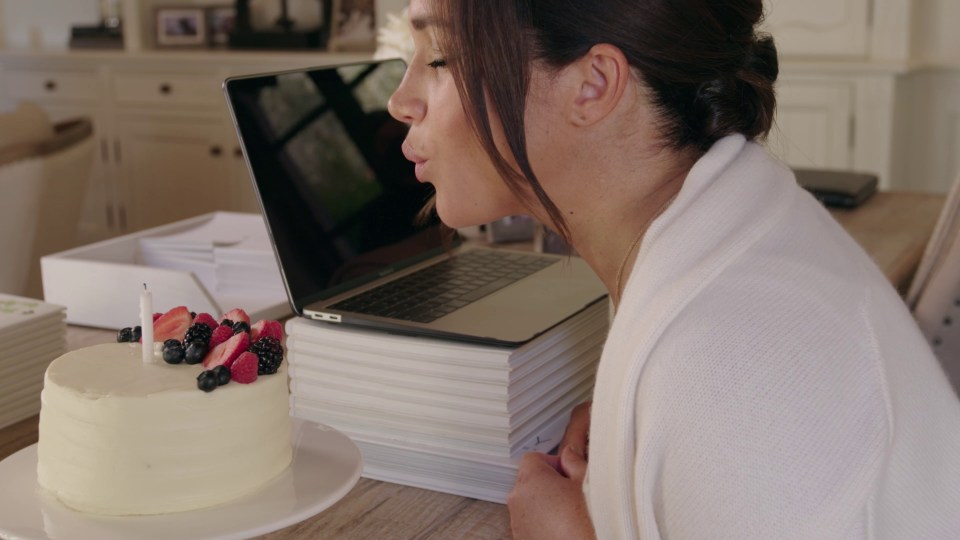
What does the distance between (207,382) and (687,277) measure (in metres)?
0.36

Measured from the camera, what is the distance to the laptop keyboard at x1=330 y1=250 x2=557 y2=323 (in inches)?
43.9

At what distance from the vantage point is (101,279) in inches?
56.6

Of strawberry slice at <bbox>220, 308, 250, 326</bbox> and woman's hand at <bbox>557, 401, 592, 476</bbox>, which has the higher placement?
strawberry slice at <bbox>220, 308, 250, 326</bbox>

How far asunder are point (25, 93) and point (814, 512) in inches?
194

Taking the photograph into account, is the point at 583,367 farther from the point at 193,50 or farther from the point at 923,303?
the point at 193,50

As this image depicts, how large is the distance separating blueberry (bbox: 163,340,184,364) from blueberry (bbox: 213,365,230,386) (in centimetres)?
5

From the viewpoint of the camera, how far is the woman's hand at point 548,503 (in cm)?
89

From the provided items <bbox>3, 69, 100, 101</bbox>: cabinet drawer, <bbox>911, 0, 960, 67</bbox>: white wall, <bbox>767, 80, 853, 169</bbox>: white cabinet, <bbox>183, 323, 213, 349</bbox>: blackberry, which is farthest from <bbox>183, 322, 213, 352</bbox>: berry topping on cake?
<bbox>3, 69, 100, 101</bbox>: cabinet drawer

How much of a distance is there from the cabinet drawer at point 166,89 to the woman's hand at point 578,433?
3630mm

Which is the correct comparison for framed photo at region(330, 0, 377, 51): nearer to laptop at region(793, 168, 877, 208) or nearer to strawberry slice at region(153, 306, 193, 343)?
laptop at region(793, 168, 877, 208)

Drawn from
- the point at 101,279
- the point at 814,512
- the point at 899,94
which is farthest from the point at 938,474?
the point at 899,94

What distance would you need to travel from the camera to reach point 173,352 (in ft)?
2.93

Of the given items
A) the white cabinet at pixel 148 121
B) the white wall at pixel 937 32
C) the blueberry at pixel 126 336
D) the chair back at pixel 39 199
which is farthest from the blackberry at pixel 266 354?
the white cabinet at pixel 148 121

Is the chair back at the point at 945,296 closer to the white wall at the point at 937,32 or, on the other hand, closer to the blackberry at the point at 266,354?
the blackberry at the point at 266,354
